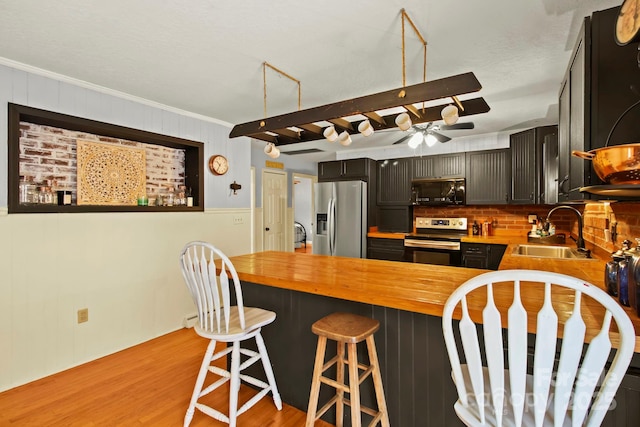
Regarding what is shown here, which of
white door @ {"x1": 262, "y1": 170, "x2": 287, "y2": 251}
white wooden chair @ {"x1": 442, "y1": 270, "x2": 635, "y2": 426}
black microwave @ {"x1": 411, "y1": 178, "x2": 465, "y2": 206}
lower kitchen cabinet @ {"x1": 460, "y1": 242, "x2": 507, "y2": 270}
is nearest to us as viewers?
white wooden chair @ {"x1": 442, "y1": 270, "x2": 635, "y2": 426}

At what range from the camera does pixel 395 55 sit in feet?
7.24

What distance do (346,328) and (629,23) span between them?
1.54 metres

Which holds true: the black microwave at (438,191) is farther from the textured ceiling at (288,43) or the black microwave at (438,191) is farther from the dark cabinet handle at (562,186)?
the dark cabinet handle at (562,186)

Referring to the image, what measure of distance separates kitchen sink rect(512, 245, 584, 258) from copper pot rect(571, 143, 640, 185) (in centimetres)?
228

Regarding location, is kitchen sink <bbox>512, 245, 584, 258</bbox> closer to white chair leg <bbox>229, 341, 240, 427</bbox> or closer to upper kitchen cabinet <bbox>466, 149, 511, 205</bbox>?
upper kitchen cabinet <bbox>466, 149, 511, 205</bbox>

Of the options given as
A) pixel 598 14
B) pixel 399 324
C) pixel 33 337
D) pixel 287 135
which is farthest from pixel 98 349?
pixel 598 14

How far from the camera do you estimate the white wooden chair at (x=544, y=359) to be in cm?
89

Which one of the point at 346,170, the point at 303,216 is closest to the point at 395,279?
the point at 346,170

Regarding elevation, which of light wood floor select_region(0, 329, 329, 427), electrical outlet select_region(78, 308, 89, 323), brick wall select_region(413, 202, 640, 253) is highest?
brick wall select_region(413, 202, 640, 253)

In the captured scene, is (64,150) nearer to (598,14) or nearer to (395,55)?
(395,55)

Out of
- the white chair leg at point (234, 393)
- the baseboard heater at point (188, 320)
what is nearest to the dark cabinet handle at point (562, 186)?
the white chair leg at point (234, 393)

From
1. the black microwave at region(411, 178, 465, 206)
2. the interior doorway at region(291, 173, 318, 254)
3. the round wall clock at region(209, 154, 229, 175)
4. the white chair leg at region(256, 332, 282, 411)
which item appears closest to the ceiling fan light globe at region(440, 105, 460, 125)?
the white chair leg at region(256, 332, 282, 411)

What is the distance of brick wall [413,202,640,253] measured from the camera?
204cm

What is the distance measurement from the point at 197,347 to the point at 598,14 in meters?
3.54
